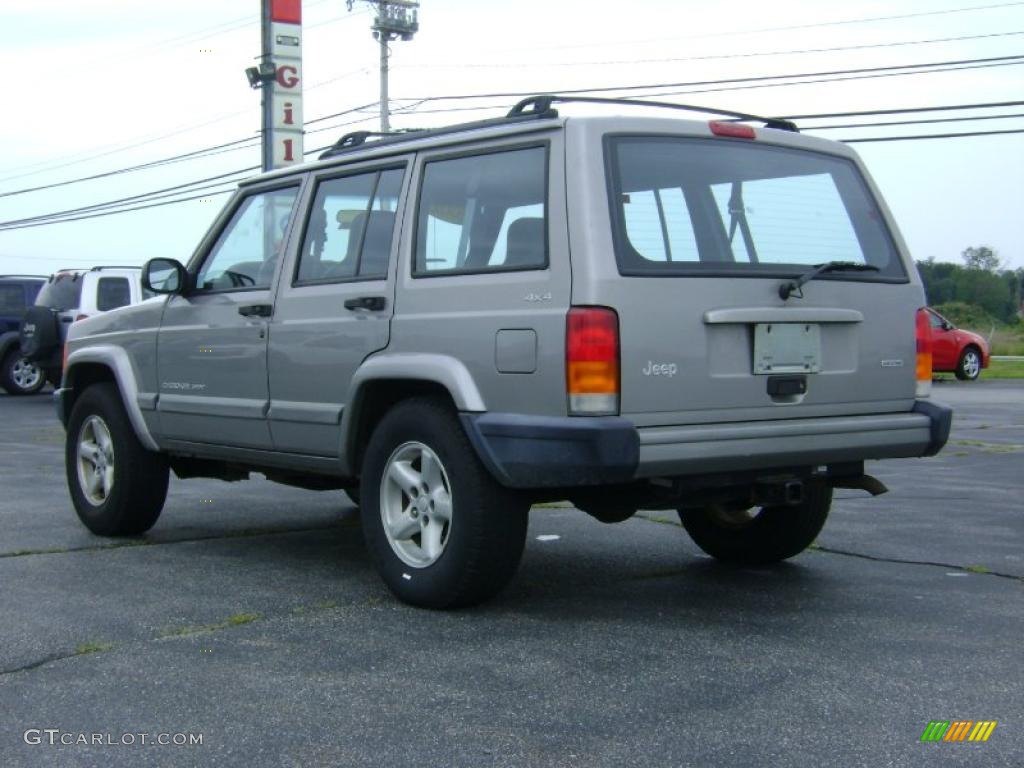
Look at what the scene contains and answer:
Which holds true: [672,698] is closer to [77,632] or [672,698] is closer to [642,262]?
[642,262]

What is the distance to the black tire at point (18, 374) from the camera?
67.9 feet

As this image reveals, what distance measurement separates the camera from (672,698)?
3992 mm

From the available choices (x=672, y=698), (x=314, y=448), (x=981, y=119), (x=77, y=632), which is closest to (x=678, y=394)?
(x=672, y=698)

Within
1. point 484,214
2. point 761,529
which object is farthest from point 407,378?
point 761,529

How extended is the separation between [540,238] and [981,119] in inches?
956

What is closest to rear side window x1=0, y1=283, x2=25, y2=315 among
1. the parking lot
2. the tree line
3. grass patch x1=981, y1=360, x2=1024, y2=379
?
the parking lot

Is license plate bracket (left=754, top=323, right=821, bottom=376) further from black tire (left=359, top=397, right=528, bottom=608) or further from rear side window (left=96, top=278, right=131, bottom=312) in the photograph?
rear side window (left=96, top=278, right=131, bottom=312)

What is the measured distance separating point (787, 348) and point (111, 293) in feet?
49.9

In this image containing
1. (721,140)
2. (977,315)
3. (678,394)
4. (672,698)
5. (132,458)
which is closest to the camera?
(672,698)

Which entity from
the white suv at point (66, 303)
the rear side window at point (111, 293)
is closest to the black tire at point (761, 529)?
the white suv at point (66, 303)

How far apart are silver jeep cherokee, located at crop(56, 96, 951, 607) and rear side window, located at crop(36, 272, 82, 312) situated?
13195 millimetres

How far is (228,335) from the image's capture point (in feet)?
20.6

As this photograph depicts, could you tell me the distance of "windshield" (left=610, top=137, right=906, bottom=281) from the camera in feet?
15.9

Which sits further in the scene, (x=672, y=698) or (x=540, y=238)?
(x=540, y=238)
